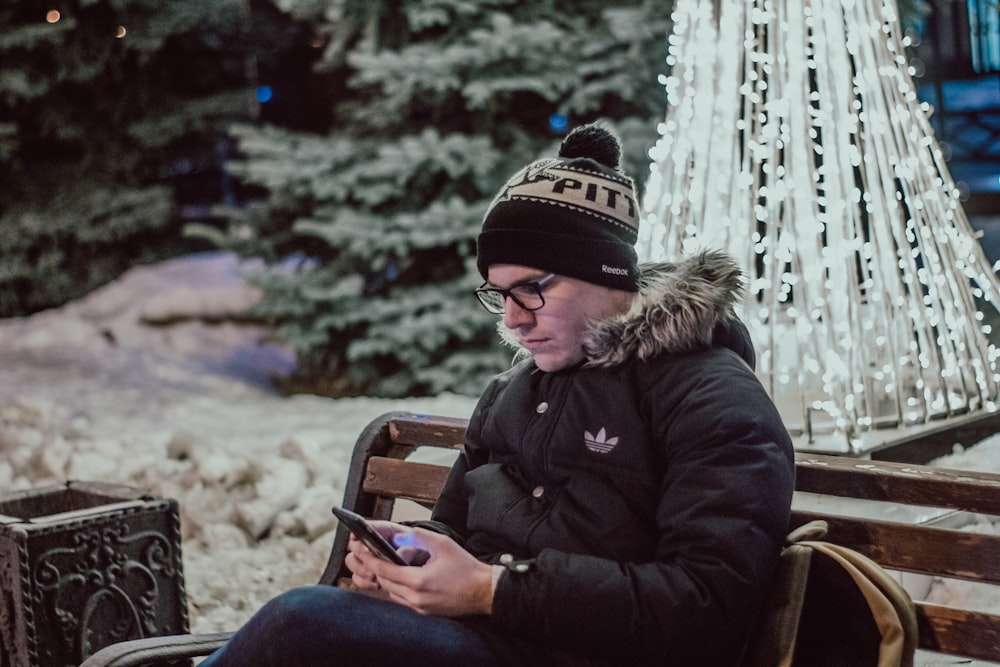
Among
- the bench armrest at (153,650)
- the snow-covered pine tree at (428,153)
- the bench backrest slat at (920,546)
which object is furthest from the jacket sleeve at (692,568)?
the snow-covered pine tree at (428,153)

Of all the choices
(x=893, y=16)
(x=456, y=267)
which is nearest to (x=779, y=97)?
(x=893, y=16)

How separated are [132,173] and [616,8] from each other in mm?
5690

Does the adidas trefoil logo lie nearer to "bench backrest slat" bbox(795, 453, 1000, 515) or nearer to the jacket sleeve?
the jacket sleeve

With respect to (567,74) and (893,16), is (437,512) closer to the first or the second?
(893,16)

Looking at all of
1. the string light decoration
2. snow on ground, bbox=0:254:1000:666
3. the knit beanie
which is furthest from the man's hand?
the string light decoration

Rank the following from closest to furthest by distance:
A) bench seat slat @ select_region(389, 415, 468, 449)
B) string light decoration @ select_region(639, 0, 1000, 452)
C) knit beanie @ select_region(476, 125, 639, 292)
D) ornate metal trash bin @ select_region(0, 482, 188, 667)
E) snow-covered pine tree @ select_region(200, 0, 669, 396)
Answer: knit beanie @ select_region(476, 125, 639, 292)
bench seat slat @ select_region(389, 415, 468, 449)
ornate metal trash bin @ select_region(0, 482, 188, 667)
string light decoration @ select_region(639, 0, 1000, 452)
snow-covered pine tree @ select_region(200, 0, 669, 396)

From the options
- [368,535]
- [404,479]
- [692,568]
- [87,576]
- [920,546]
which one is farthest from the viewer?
[87,576]

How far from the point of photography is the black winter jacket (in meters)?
1.67

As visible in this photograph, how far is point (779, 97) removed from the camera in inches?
140

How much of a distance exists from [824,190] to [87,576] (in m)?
2.46

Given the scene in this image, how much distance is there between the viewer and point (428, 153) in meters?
6.73

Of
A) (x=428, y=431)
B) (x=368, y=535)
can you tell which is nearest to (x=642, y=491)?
(x=368, y=535)

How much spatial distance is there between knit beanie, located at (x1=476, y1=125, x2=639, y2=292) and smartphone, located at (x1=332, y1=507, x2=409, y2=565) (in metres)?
0.55

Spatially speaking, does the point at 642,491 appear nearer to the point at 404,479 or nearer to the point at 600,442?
the point at 600,442
